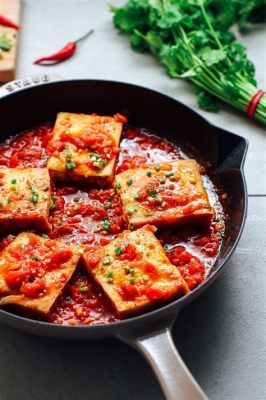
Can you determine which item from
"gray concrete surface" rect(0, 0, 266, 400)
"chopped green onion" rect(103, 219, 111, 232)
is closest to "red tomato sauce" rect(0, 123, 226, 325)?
"chopped green onion" rect(103, 219, 111, 232)

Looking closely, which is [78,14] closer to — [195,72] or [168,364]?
[195,72]

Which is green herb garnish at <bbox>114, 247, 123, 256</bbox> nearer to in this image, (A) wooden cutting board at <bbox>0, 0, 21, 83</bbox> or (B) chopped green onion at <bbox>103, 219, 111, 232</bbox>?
(B) chopped green onion at <bbox>103, 219, 111, 232</bbox>

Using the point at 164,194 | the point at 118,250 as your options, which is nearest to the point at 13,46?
the point at 164,194

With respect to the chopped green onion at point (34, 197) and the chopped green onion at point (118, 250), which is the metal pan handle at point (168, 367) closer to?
the chopped green onion at point (118, 250)

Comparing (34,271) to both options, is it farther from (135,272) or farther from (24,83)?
(24,83)

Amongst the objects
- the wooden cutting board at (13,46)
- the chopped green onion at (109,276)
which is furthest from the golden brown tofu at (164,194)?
the wooden cutting board at (13,46)

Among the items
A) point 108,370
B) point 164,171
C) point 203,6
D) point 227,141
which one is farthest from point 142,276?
point 203,6
